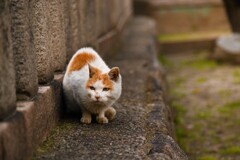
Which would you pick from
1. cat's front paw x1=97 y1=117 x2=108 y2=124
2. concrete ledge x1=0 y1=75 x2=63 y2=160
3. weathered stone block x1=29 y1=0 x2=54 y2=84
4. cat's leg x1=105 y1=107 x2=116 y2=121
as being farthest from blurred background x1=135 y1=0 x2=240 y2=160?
weathered stone block x1=29 y1=0 x2=54 y2=84

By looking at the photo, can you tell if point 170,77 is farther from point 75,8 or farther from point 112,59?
point 75,8

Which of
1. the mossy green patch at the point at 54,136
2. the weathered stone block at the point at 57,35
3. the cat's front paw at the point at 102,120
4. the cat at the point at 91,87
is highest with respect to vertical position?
the weathered stone block at the point at 57,35

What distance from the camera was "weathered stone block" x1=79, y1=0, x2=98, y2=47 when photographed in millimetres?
5160

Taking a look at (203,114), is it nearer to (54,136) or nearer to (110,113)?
(110,113)

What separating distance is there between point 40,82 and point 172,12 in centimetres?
1081

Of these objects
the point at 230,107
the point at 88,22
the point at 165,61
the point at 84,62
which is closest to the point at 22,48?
the point at 84,62

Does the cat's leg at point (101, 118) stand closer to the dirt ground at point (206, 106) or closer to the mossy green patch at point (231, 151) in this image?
the dirt ground at point (206, 106)

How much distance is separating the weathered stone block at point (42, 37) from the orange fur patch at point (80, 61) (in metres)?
0.18

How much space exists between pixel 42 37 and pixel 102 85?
0.50 metres

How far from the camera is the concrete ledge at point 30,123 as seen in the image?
2.50 meters

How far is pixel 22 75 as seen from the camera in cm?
302

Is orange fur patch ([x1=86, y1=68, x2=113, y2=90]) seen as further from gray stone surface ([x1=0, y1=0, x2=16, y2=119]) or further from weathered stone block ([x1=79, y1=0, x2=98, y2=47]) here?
weathered stone block ([x1=79, y1=0, x2=98, y2=47])

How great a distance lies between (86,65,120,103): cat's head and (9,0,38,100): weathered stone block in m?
0.52

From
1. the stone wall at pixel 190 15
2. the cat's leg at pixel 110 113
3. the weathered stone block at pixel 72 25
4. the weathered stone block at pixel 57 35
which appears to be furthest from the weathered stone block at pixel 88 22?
the stone wall at pixel 190 15
